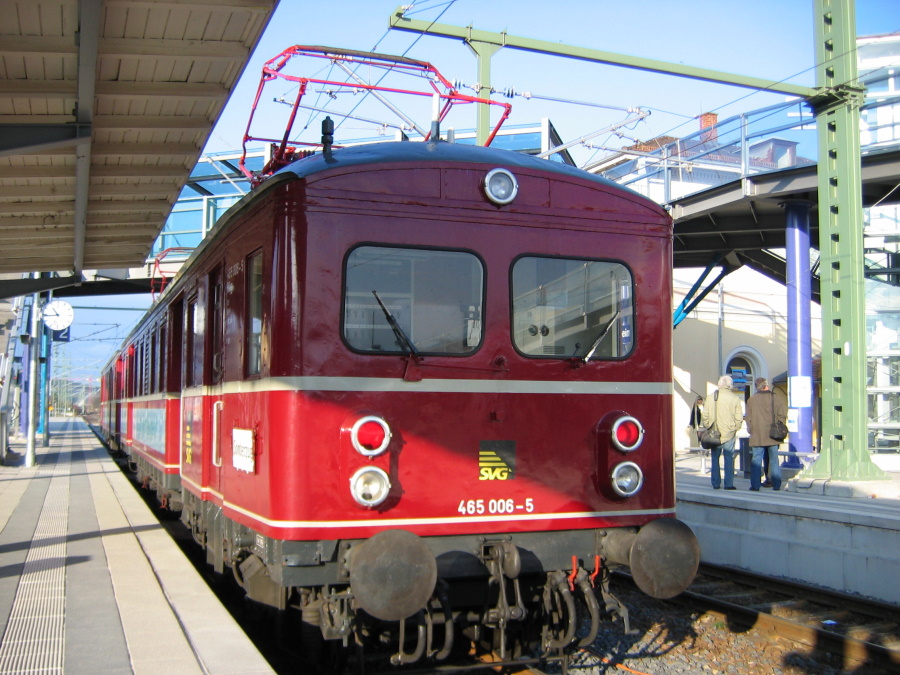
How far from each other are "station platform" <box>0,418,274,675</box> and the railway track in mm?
4174

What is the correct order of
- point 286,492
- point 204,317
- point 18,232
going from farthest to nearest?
point 18,232, point 204,317, point 286,492

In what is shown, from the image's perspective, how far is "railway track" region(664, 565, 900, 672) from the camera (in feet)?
20.4

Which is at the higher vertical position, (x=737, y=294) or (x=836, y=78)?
(x=836, y=78)

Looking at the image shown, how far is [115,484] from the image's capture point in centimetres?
1473

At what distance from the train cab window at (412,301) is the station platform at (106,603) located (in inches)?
70.7

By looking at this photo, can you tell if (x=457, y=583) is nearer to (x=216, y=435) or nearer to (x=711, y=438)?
(x=216, y=435)

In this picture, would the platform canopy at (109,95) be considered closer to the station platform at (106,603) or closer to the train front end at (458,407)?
the train front end at (458,407)

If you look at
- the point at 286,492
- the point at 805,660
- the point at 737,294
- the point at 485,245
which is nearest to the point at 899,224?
the point at 737,294

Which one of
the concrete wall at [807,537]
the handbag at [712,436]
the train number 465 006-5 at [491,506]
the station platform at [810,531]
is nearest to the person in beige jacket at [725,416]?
the handbag at [712,436]

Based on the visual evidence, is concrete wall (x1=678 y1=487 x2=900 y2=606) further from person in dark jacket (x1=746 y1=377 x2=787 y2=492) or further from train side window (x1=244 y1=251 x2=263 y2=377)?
train side window (x1=244 y1=251 x2=263 y2=377)

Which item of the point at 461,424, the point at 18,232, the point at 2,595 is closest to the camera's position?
the point at 461,424

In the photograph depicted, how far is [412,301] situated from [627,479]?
65.6 inches

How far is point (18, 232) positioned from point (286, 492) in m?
7.83

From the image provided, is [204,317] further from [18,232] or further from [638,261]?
[18,232]
